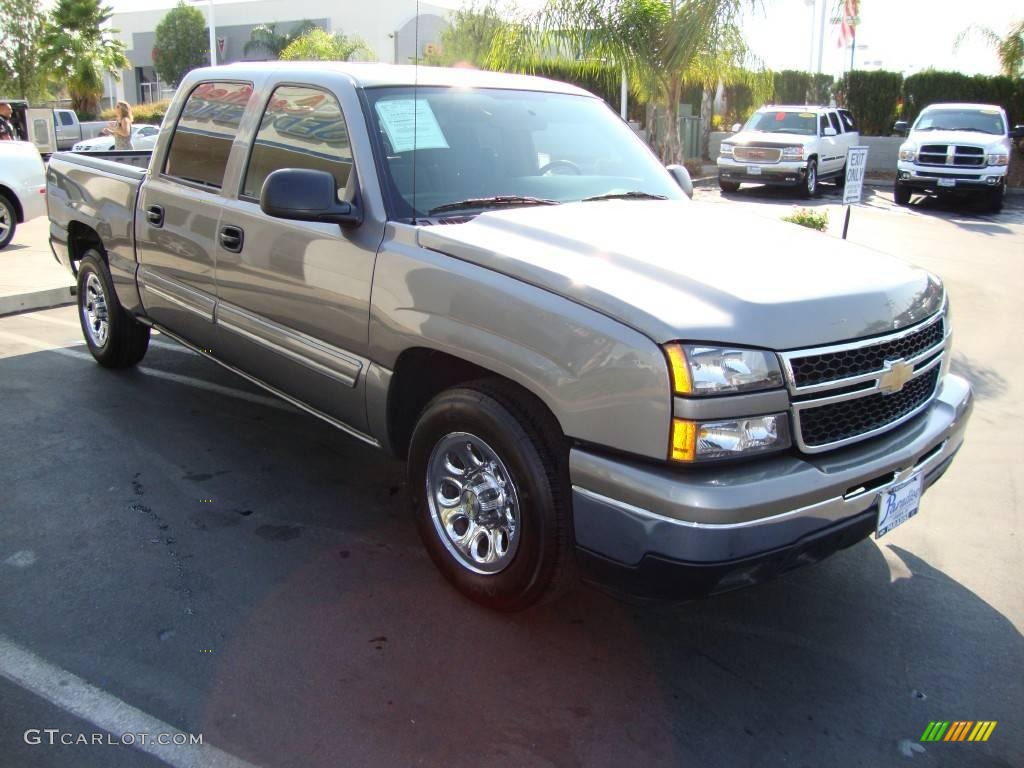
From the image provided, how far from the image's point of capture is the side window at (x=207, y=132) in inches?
179

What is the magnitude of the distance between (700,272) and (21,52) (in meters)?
53.6

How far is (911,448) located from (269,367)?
9.11 ft

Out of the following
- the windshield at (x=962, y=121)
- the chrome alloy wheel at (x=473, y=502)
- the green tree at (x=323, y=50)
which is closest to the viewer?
the chrome alloy wheel at (x=473, y=502)

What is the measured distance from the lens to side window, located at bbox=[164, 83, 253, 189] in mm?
4547

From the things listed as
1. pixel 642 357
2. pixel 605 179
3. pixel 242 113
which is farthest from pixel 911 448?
pixel 242 113

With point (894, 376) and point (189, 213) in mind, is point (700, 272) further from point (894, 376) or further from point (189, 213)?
point (189, 213)

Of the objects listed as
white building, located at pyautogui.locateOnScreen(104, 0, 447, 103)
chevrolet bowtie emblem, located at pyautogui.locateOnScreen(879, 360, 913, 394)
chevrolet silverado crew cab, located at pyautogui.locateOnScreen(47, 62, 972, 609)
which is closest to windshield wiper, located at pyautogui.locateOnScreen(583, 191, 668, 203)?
chevrolet silverado crew cab, located at pyautogui.locateOnScreen(47, 62, 972, 609)

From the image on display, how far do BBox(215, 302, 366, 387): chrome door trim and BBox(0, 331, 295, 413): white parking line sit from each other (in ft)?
3.03

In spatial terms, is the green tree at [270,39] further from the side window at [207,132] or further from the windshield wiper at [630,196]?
the windshield wiper at [630,196]

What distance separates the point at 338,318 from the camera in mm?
3752

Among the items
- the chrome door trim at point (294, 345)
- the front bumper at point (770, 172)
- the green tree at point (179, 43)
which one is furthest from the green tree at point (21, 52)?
the chrome door trim at point (294, 345)

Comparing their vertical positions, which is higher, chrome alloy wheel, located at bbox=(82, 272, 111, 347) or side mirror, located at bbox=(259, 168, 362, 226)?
side mirror, located at bbox=(259, 168, 362, 226)

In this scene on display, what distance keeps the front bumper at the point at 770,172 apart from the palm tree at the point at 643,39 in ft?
14.8

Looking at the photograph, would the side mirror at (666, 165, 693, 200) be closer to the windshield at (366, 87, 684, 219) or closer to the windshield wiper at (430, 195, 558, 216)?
the windshield at (366, 87, 684, 219)
